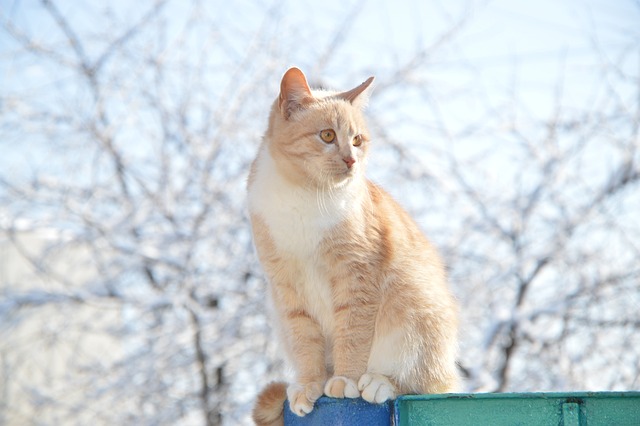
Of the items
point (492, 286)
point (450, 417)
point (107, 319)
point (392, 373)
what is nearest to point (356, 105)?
point (392, 373)

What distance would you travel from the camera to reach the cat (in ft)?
6.82

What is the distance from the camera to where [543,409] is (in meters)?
1.59

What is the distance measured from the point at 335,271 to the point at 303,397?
343 millimetres

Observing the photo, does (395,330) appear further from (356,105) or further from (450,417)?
(356,105)

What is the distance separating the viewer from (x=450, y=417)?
164 centimetres

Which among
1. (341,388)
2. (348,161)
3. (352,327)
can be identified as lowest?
(341,388)

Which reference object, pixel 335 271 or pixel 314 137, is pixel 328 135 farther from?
pixel 335 271

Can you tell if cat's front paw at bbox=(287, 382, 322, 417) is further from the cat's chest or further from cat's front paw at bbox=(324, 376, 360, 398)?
the cat's chest

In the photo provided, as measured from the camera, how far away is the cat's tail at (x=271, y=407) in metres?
2.16

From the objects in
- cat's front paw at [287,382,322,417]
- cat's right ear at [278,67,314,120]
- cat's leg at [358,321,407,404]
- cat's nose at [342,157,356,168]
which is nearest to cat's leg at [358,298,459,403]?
cat's leg at [358,321,407,404]

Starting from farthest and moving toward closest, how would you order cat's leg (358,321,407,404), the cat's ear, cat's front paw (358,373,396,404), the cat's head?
the cat's ear < the cat's head < cat's leg (358,321,407,404) < cat's front paw (358,373,396,404)

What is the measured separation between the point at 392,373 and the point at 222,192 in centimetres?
294

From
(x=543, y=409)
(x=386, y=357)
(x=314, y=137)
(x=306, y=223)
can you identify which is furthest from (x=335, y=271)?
(x=543, y=409)

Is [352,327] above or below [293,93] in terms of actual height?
below
